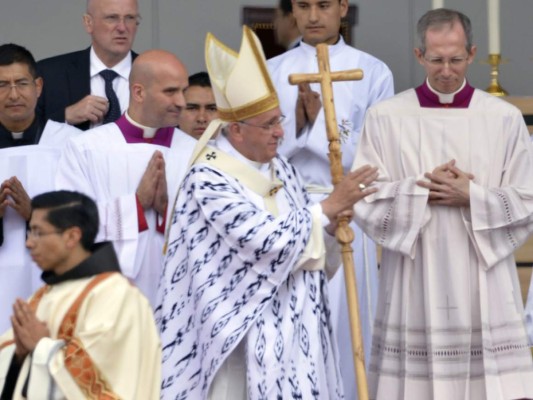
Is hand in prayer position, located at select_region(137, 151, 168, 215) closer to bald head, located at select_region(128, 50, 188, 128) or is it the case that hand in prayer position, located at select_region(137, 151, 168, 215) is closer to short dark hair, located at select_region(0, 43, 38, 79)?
bald head, located at select_region(128, 50, 188, 128)

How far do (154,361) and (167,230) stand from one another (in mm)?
1225

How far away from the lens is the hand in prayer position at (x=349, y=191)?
285 inches

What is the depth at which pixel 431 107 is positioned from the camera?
26.6 ft

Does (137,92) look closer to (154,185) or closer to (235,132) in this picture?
(154,185)

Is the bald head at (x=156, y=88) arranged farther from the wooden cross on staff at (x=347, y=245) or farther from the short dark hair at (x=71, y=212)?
the short dark hair at (x=71, y=212)

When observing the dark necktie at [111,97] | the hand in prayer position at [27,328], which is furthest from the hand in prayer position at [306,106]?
the hand in prayer position at [27,328]

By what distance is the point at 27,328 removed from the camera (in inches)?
247

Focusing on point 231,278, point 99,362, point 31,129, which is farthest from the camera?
point 31,129

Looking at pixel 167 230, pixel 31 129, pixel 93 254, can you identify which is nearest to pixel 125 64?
pixel 31 129

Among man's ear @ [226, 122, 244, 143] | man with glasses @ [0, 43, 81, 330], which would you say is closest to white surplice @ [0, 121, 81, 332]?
man with glasses @ [0, 43, 81, 330]

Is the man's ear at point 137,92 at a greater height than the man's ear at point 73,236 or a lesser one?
greater

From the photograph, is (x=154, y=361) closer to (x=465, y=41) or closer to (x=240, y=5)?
(x=465, y=41)

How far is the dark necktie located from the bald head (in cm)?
43

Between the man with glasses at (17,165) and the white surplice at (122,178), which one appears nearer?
the white surplice at (122,178)
